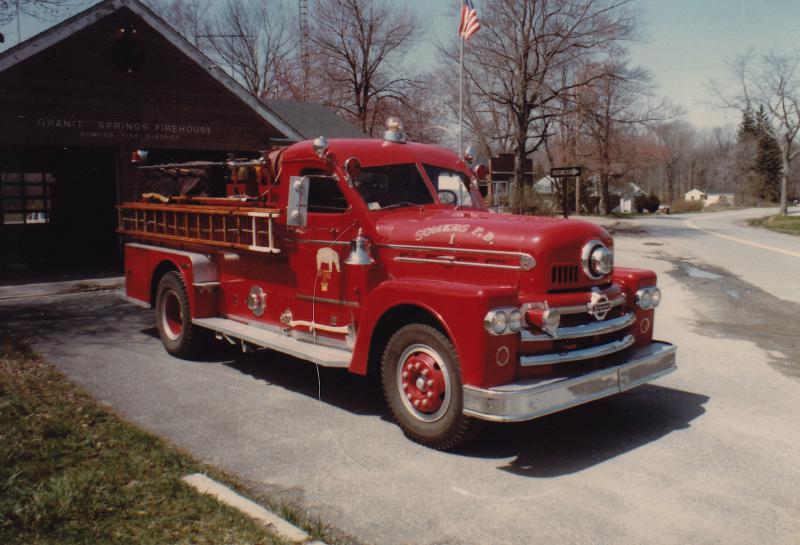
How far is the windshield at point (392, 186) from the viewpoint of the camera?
6066 mm

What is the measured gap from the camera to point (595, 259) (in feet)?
16.9

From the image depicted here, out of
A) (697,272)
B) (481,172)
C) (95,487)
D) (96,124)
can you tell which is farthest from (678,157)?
(95,487)

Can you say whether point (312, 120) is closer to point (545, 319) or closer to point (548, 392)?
point (545, 319)

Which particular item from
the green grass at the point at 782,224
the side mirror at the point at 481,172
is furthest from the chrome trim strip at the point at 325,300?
the green grass at the point at 782,224

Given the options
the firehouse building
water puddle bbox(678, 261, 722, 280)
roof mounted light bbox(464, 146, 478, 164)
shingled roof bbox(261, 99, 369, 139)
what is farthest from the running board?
shingled roof bbox(261, 99, 369, 139)

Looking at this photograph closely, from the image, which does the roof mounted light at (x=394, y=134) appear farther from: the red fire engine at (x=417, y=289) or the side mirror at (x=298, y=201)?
the side mirror at (x=298, y=201)

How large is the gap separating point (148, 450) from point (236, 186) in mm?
4121

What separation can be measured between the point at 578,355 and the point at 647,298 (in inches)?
48.2

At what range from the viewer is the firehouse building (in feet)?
48.5

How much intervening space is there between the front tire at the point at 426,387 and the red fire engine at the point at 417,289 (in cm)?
1

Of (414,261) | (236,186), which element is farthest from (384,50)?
(414,261)

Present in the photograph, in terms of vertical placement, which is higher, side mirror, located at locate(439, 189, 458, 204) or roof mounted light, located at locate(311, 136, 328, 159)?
roof mounted light, located at locate(311, 136, 328, 159)

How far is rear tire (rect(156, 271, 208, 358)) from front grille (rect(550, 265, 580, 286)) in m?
4.18

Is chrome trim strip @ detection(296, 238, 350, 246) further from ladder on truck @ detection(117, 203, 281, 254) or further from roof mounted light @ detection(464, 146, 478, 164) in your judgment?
roof mounted light @ detection(464, 146, 478, 164)
